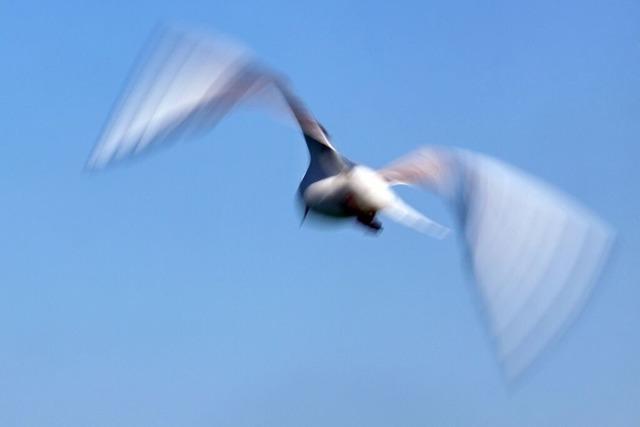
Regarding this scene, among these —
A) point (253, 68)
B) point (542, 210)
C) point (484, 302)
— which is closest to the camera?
point (484, 302)

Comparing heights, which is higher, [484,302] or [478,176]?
[478,176]

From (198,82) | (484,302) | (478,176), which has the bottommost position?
(484,302)

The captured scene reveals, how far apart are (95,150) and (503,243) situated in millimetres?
552

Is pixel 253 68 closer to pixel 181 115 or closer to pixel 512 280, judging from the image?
pixel 181 115

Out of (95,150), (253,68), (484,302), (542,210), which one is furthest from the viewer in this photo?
(253,68)

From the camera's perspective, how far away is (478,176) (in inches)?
34.7

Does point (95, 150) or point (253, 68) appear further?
point (253, 68)

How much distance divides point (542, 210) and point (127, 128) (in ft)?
1.73

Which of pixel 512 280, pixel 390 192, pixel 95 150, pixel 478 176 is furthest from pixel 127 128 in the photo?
pixel 512 280

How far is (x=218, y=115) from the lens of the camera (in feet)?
3.68

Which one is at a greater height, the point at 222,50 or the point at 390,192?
the point at 222,50

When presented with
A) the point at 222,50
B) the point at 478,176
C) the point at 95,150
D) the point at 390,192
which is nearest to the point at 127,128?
the point at 95,150

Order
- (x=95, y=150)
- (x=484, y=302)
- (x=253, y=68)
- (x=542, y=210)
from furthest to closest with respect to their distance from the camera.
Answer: (x=253, y=68) → (x=95, y=150) → (x=542, y=210) → (x=484, y=302)

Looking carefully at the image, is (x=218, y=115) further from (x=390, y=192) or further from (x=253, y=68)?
(x=390, y=192)
